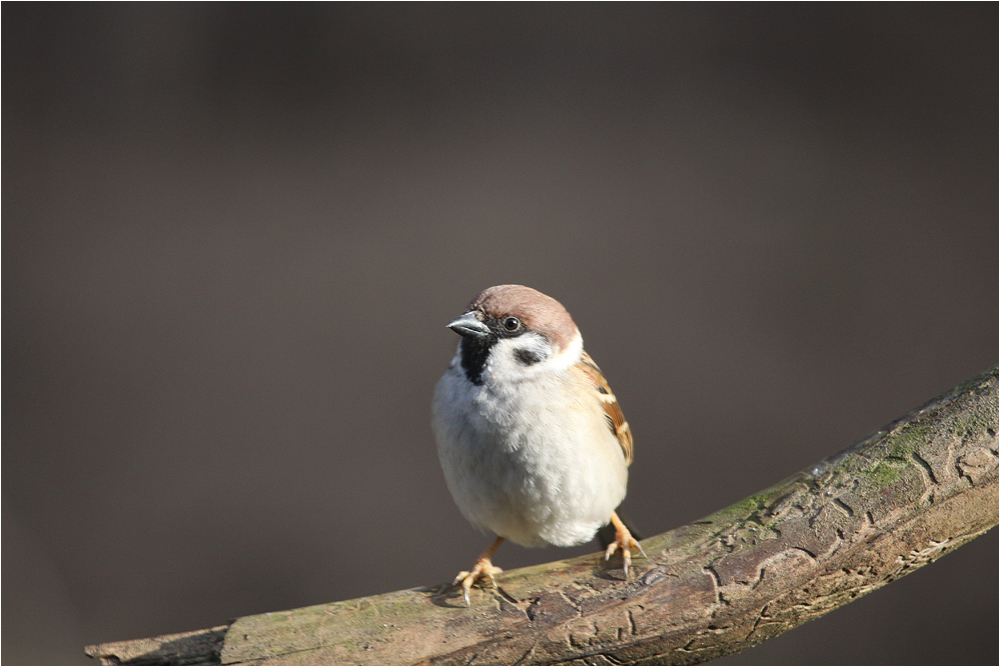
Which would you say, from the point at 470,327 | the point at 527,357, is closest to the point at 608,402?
the point at 527,357

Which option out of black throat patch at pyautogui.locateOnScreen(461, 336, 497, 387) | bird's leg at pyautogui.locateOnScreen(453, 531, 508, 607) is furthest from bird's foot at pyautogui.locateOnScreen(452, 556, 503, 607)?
black throat patch at pyautogui.locateOnScreen(461, 336, 497, 387)

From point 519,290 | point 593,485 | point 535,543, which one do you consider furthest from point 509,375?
point 535,543

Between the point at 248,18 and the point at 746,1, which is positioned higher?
the point at 746,1

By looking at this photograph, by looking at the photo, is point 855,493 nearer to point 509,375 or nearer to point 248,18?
point 509,375

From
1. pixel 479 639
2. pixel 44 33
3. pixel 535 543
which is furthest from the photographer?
pixel 44 33

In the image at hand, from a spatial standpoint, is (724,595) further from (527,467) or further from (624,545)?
(527,467)

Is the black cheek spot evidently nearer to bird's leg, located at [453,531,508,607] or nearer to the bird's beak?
the bird's beak

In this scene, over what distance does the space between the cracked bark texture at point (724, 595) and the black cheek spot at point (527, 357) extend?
1.43 ft

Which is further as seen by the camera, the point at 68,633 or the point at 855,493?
the point at 68,633

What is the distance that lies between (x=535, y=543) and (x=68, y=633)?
2611 millimetres

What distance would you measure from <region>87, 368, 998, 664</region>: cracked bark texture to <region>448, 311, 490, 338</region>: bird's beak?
50 cm

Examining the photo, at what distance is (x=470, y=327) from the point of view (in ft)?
4.83

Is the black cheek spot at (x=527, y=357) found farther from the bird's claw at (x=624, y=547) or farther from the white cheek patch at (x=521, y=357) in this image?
the bird's claw at (x=624, y=547)

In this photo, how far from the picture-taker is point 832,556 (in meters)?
1.43
